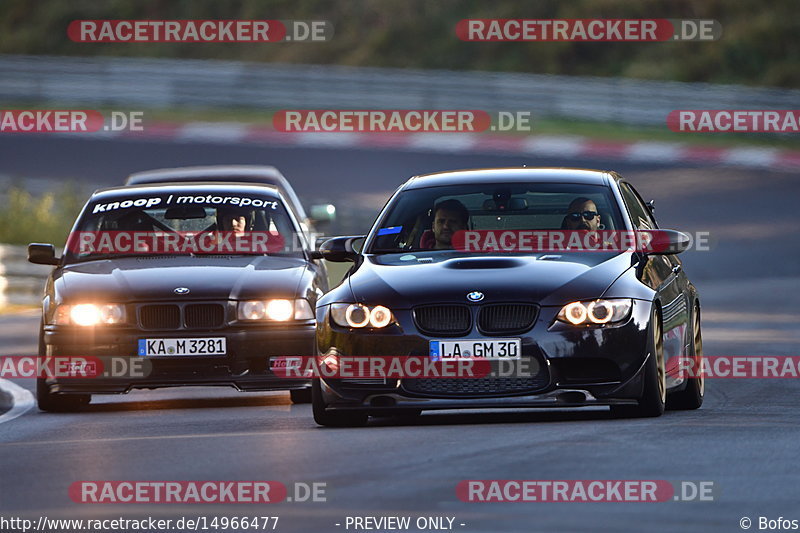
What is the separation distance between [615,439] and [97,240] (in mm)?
5270

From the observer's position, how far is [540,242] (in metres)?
11.5

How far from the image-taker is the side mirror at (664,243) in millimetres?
11383

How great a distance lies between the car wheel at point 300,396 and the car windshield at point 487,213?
5.60 feet

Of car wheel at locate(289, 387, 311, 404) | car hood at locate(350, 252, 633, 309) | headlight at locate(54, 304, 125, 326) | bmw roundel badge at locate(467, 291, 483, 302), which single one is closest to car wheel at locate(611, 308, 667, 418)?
car hood at locate(350, 252, 633, 309)

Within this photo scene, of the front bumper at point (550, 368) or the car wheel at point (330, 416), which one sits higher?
the front bumper at point (550, 368)

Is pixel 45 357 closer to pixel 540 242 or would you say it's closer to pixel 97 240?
pixel 97 240

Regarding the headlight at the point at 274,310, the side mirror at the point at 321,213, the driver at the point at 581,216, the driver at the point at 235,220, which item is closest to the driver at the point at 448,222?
the driver at the point at 581,216

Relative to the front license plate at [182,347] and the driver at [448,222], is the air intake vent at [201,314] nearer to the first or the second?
the front license plate at [182,347]

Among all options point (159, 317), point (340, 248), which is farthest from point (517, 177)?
point (159, 317)

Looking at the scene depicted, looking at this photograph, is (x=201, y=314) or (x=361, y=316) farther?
(x=201, y=314)

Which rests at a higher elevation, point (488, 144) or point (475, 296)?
point (488, 144)

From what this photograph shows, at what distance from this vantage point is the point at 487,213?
11656 mm

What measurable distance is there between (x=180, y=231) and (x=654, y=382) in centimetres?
466

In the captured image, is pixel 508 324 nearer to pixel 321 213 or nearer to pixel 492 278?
pixel 492 278
